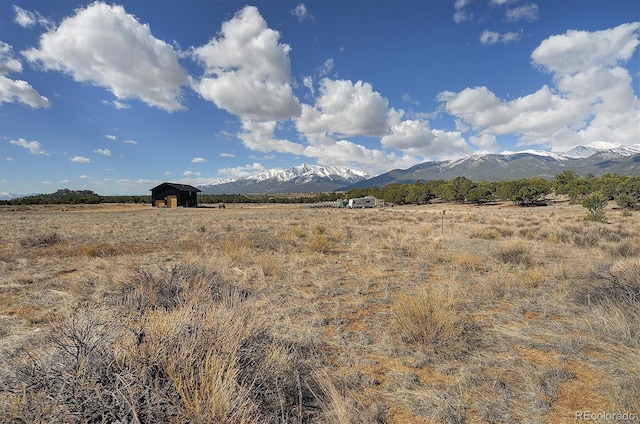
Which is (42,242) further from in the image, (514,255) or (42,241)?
(514,255)

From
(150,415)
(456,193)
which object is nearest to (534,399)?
(150,415)

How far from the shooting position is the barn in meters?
55.4

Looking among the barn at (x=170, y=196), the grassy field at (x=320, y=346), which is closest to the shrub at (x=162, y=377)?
the grassy field at (x=320, y=346)

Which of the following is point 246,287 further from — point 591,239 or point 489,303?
point 591,239

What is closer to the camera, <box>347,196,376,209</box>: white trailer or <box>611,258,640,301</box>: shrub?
<box>611,258,640,301</box>: shrub

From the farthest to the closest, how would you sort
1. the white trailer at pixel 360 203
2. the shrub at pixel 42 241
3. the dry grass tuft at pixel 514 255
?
1. the white trailer at pixel 360 203
2. the shrub at pixel 42 241
3. the dry grass tuft at pixel 514 255

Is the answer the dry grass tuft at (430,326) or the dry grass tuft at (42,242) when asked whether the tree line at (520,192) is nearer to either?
the dry grass tuft at (430,326)

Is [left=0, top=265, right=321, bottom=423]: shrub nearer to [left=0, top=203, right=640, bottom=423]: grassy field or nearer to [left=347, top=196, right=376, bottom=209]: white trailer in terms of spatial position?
[left=0, top=203, right=640, bottom=423]: grassy field

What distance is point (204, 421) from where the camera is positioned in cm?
223

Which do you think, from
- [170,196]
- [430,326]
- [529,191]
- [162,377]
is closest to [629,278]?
[430,326]

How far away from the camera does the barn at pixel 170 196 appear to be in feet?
182

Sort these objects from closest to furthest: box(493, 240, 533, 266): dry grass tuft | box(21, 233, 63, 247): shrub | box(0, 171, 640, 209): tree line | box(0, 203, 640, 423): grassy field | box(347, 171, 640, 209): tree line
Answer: box(0, 203, 640, 423): grassy field → box(493, 240, 533, 266): dry grass tuft → box(21, 233, 63, 247): shrub → box(347, 171, 640, 209): tree line → box(0, 171, 640, 209): tree line

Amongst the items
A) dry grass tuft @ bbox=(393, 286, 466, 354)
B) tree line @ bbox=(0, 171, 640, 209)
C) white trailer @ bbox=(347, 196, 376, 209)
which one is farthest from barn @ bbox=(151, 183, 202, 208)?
dry grass tuft @ bbox=(393, 286, 466, 354)

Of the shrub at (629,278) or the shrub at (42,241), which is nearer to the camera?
the shrub at (629,278)
